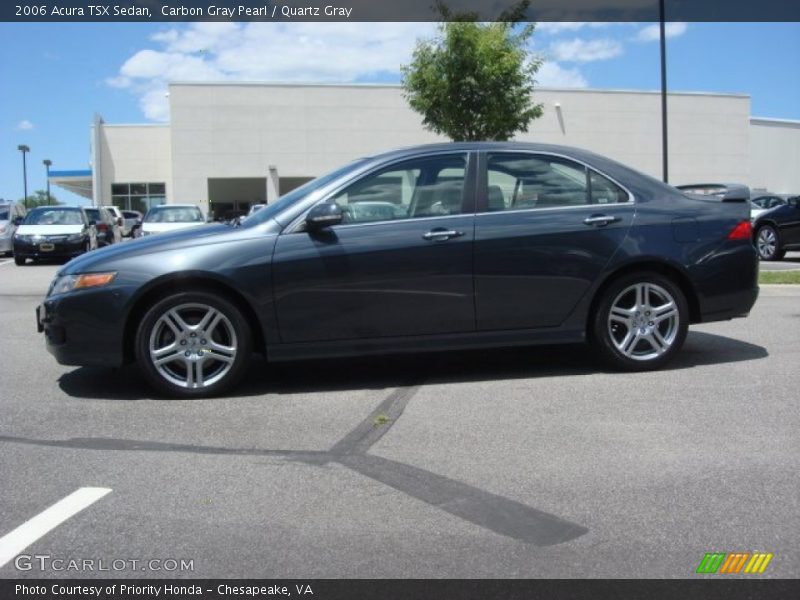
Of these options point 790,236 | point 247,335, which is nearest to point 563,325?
point 247,335

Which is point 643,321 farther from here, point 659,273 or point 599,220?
point 599,220

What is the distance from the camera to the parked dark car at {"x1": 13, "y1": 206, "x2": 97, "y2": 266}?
68.5 ft

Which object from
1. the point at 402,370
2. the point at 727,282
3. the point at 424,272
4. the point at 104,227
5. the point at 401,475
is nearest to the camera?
the point at 401,475

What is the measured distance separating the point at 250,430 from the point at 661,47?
16597mm

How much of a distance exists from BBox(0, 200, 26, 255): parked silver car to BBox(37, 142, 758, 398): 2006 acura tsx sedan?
20.6 m

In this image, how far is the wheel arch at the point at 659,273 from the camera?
6.10 m

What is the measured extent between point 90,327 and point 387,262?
6.63ft

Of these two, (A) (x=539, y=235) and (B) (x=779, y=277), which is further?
(B) (x=779, y=277)

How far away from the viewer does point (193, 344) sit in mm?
5598

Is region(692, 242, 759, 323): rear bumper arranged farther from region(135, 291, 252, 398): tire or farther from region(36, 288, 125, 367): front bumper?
region(36, 288, 125, 367): front bumper

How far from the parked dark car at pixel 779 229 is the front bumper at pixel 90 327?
14.6m
